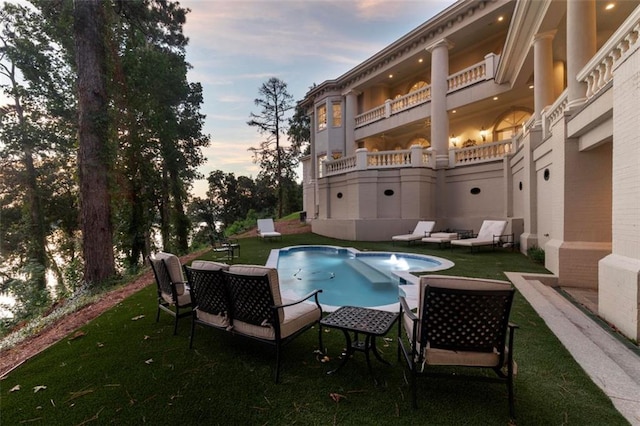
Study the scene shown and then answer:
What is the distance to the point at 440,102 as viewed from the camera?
13.3 m

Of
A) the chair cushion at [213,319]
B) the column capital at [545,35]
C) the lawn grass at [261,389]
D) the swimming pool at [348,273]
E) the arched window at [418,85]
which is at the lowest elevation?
the swimming pool at [348,273]

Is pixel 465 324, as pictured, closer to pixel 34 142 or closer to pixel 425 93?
pixel 425 93

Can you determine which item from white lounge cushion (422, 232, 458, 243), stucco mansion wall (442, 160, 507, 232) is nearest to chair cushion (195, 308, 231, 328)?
white lounge cushion (422, 232, 458, 243)

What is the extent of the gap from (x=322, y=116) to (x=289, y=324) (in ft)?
59.7

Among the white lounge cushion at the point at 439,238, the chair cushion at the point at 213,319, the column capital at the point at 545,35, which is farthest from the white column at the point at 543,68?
the chair cushion at the point at 213,319

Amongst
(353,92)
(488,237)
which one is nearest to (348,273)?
(488,237)

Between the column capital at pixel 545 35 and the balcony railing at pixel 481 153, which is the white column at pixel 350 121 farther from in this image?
the column capital at pixel 545 35

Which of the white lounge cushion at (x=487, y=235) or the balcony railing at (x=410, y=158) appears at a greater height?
the balcony railing at (x=410, y=158)

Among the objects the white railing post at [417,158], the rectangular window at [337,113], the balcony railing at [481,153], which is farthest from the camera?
the rectangular window at [337,113]

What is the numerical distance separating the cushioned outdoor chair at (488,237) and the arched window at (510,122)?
6.38 metres

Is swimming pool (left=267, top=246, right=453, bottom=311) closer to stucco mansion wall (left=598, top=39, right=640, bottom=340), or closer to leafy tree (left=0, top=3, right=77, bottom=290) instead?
stucco mansion wall (left=598, top=39, right=640, bottom=340)

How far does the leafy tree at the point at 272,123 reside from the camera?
25.0m

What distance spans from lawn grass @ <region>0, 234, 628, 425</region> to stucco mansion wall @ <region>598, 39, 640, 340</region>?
1056mm

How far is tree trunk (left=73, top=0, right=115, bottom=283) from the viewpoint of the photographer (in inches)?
281
